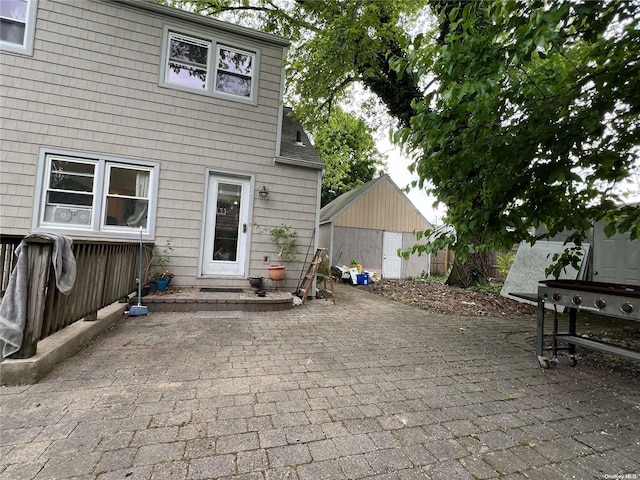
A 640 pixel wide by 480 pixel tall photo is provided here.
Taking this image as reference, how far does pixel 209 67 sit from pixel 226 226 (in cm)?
320

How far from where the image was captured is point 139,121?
583 centimetres

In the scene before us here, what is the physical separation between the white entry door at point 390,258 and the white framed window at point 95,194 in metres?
9.43

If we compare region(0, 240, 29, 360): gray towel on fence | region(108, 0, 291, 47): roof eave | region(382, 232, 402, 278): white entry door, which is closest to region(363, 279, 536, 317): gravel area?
region(382, 232, 402, 278): white entry door

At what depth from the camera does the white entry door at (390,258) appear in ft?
43.0

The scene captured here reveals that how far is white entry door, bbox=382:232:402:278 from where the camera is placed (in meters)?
13.1

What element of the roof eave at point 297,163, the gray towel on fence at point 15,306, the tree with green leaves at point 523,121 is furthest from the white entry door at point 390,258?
the gray towel on fence at point 15,306

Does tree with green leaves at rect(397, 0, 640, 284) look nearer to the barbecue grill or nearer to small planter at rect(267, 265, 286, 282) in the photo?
the barbecue grill

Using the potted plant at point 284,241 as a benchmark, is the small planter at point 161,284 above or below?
below

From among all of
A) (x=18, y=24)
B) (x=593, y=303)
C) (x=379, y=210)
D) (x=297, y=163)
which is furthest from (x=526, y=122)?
(x=379, y=210)

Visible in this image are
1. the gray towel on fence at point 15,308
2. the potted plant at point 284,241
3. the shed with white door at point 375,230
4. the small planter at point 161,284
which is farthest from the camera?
the shed with white door at point 375,230

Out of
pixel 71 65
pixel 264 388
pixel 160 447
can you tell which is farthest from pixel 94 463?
pixel 71 65

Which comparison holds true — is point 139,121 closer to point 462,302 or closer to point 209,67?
point 209,67

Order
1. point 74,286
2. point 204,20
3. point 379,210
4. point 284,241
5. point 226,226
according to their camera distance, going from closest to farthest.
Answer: point 74,286
point 204,20
point 226,226
point 284,241
point 379,210

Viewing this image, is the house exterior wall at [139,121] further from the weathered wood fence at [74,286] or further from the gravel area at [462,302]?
the gravel area at [462,302]
